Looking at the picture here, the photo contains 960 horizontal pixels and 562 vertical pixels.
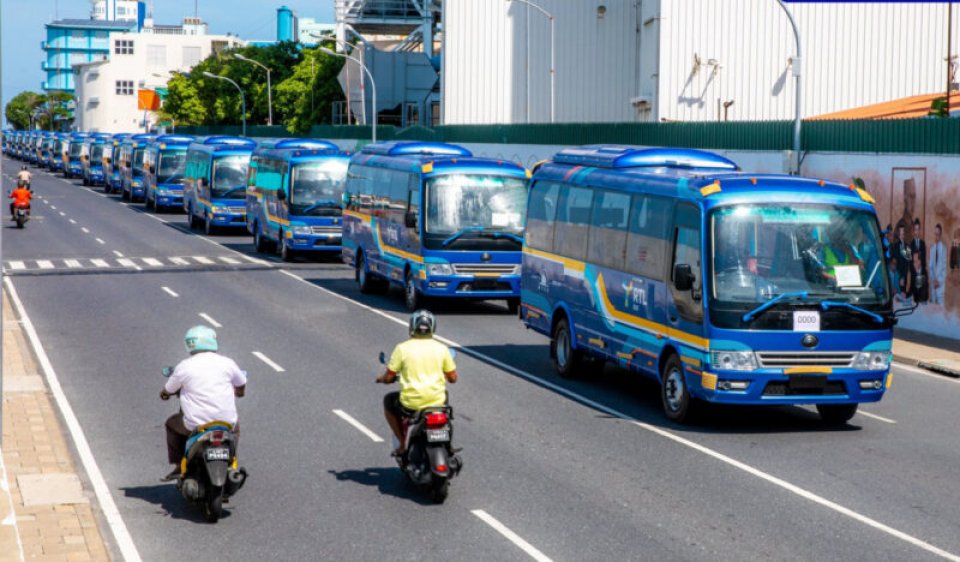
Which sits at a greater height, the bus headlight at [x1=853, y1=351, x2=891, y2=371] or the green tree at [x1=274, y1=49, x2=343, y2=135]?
the green tree at [x1=274, y1=49, x2=343, y2=135]

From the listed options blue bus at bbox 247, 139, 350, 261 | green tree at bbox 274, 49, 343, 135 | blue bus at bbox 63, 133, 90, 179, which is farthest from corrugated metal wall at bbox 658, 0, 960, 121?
green tree at bbox 274, 49, 343, 135

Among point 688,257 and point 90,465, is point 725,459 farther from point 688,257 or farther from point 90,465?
point 90,465

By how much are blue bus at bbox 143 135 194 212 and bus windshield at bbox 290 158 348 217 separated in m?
22.6

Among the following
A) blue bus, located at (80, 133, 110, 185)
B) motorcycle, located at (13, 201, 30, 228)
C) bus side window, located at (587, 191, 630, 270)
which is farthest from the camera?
blue bus, located at (80, 133, 110, 185)

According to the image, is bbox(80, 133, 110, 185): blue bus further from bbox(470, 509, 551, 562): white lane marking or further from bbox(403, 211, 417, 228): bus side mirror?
bbox(470, 509, 551, 562): white lane marking

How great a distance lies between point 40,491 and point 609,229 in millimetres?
8624

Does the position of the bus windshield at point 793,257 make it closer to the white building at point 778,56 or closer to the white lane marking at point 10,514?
the white lane marking at point 10,514

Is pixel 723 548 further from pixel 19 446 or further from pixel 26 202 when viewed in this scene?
pixel 26 202

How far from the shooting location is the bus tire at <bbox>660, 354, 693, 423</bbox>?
16078mm

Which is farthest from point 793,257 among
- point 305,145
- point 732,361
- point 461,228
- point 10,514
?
point 305,145

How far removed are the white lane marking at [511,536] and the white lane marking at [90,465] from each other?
2738mm

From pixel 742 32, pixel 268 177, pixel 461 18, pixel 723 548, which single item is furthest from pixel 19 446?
pixel 461 18

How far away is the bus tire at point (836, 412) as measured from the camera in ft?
54.2

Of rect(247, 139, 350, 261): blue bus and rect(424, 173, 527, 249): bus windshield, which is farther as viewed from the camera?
rect(247, 139, 350, 261): blue bus
